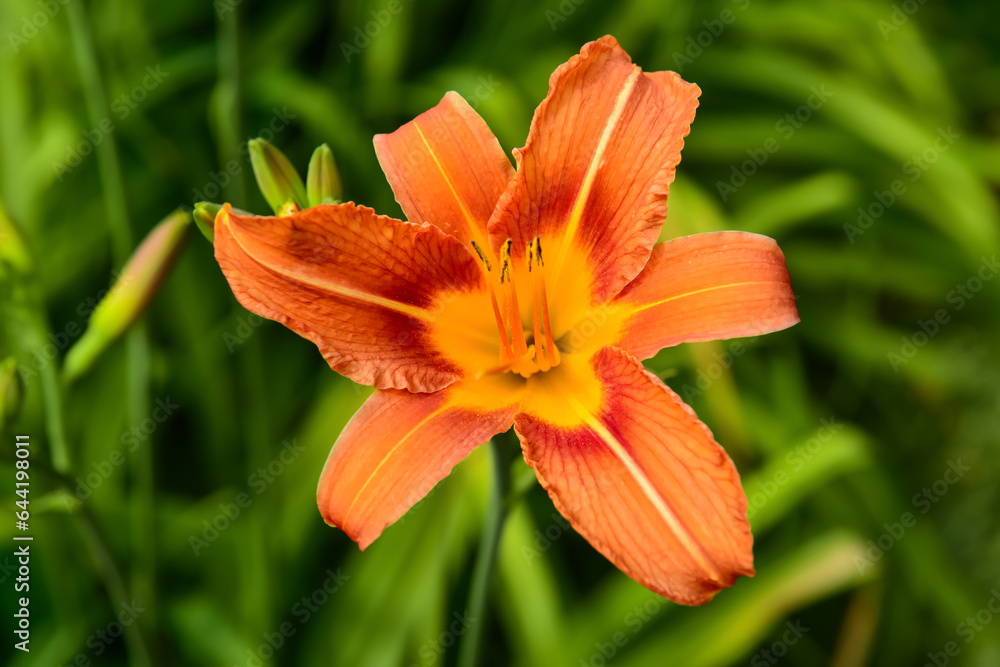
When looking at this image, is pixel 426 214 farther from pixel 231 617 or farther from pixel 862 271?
pixel 862 271

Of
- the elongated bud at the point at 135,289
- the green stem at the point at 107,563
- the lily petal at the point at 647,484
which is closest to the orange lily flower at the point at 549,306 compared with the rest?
the lily petal at the point at 647,484

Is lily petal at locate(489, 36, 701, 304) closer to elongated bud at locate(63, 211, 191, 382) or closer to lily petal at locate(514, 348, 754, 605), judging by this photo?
lily petal at locate(514, 348, 754, 605)

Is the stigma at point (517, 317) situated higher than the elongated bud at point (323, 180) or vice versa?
the elongated bud at point (323, 180)

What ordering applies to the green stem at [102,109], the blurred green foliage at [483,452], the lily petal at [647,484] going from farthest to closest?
1. the blurred green foliage at [483,452]
2. the green stem at [102,109]
3. the lily petal at [647,484]

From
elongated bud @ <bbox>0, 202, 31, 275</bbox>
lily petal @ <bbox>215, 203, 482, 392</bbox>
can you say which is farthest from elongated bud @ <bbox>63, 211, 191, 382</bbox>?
lily petal @ <bbox>215, 203, 482, 392</bbox>

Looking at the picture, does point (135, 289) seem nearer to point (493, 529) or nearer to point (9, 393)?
point (9, 393)

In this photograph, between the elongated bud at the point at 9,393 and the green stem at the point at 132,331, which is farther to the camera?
the green stem at the point at 132,331

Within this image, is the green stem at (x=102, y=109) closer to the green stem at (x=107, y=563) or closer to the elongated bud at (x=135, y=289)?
the elongated bud at (x=135, y=289)

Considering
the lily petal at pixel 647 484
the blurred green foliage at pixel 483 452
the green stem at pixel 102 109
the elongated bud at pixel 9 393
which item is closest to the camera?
the lily petal at pixel 647 484
